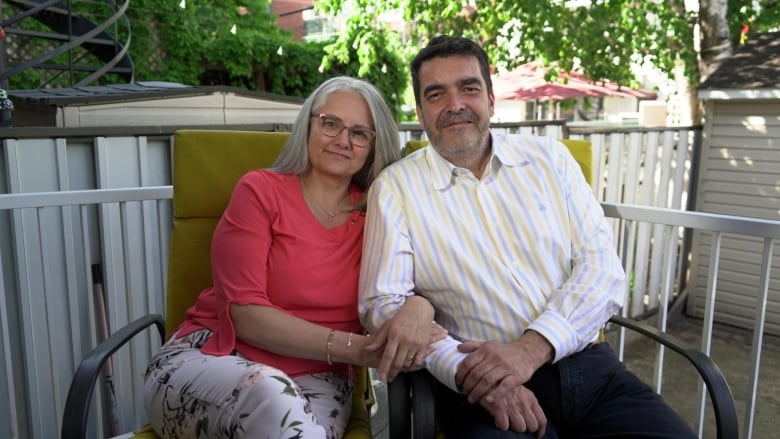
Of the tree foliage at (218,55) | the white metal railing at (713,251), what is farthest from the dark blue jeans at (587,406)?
the tree foliage at (218,55)

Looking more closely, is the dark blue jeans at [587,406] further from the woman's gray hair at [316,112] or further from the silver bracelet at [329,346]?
the woman's gray hair at [316,112]

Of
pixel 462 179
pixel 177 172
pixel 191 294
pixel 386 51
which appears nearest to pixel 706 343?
pixel 462 179

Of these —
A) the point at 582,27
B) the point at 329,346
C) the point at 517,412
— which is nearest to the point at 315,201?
the point at 329,346

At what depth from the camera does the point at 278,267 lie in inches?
66.4

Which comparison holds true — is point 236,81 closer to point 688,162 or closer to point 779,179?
point 688,162

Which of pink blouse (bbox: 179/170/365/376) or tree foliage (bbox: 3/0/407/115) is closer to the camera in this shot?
pink blouse (bbox: 179/170/365/376)

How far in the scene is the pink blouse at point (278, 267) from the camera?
164 cm

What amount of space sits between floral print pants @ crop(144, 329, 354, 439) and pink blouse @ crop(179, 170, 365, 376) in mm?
68

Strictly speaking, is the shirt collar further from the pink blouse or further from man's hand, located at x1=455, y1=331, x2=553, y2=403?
man's hand, located at x1=455, y1=331, x2=553, y2=403

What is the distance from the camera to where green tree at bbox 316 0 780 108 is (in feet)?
23.9

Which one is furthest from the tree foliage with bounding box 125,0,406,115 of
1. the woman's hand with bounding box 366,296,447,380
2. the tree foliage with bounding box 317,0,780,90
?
the woman's hand with bounding box 366,296,447,380

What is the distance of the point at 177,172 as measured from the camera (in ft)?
6.56

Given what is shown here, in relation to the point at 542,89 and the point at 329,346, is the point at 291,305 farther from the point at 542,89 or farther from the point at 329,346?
the point at 542,89

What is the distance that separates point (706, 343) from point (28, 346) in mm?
2506
